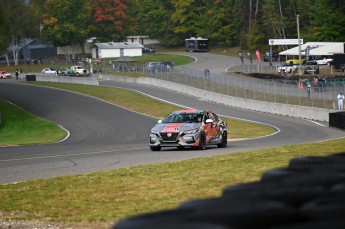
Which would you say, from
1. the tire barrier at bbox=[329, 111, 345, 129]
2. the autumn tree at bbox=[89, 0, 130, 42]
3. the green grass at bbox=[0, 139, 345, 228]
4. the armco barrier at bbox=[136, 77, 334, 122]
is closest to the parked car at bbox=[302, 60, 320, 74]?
the armco barrier at bbox=[136, 77, 334, 122]

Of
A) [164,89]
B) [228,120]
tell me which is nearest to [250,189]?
[228,120]

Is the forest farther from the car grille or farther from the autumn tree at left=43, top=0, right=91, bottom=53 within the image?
the car grille

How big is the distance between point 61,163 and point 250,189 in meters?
16.6

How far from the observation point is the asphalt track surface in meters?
21.1

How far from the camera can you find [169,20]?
5448 inches

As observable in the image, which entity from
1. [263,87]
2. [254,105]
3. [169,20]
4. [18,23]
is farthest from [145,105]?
[169,20]

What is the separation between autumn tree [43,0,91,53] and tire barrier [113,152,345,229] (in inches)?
5025

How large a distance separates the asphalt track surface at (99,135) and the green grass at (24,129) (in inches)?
37.2

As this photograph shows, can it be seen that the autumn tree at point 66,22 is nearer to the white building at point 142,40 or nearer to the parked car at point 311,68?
the white building at point 142,40

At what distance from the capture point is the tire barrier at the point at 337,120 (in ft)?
139

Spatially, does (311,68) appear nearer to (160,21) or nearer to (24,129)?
(24,129)

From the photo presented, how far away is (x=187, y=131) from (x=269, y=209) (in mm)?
22020

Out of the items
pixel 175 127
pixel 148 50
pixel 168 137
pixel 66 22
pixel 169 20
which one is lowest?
pixel 168 137

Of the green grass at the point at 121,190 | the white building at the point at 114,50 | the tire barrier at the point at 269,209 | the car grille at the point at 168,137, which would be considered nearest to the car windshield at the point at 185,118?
the car grille at the point at 168,137
